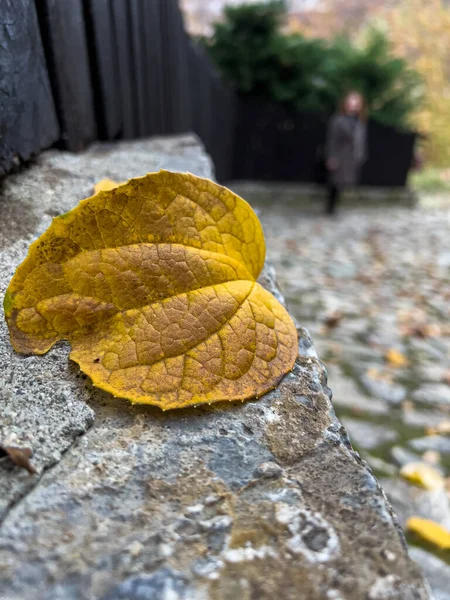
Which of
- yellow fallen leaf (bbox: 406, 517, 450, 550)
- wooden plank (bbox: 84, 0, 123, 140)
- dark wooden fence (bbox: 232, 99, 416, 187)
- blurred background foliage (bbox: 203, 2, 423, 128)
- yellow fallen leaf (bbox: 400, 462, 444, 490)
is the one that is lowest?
dark wooden fence (bbox: 232, 99, 416, 187)

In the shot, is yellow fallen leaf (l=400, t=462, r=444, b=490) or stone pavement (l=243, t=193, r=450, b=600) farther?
stone pavement (l=243, t=193, r=450, b=600)

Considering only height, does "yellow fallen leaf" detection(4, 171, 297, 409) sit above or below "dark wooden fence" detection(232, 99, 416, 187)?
above

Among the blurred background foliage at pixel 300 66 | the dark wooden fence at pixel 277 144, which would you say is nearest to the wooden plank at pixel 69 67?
the dark wooden fence at pixel 277 144

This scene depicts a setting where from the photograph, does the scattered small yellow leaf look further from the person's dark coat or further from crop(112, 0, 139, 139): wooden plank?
the person's dark coat

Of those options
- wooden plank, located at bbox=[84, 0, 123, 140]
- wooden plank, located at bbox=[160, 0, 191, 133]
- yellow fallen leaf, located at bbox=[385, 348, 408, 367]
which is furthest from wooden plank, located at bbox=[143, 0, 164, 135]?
yellow fallen leaf, located at bbox=[385, 348, 408, 367]

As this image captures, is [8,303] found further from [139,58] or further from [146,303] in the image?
[139,58]

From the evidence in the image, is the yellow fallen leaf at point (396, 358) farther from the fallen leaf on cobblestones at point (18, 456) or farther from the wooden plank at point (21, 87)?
the fallen leaf on cobblestones at point (18, 456)
